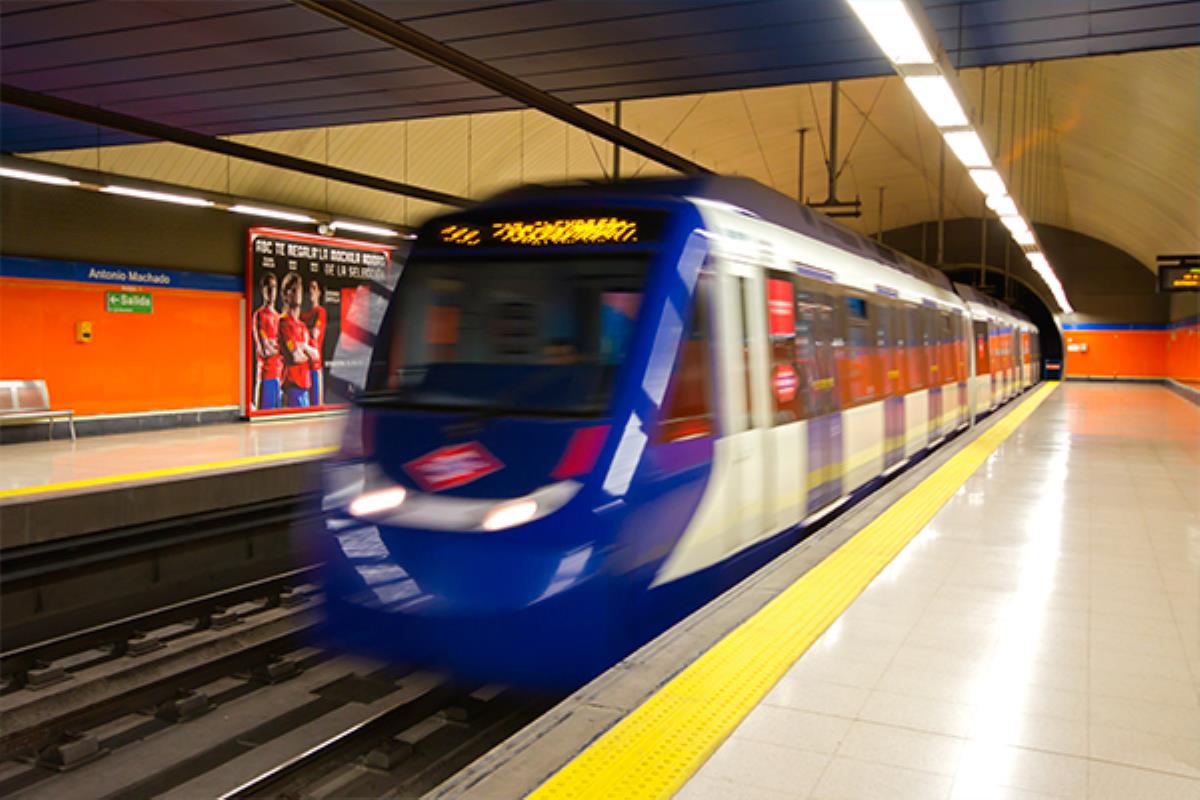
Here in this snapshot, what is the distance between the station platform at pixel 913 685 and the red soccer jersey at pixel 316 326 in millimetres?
13117

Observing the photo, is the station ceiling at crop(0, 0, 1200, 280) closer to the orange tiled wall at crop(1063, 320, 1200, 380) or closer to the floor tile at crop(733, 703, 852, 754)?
the floor tile at crop(733, 703, 852, 754)

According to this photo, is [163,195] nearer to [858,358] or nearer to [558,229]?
[558,229]

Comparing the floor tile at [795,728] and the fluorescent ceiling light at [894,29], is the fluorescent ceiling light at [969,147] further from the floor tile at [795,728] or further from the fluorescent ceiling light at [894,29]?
the floor tile at [795,728]

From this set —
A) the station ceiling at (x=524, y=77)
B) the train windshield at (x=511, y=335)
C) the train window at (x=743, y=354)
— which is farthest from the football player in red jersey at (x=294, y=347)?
the train window at (x=743, y=354)

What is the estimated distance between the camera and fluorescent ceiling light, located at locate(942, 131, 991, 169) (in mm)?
8609

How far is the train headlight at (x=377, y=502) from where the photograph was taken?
17.3 ft

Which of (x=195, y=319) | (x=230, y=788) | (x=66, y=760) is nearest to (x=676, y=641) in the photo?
(x=230, y=788)

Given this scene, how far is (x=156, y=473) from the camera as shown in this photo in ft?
34.0

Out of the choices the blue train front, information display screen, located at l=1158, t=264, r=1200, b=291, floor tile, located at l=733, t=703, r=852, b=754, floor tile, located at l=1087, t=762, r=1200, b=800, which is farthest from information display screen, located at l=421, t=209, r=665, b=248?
information display screen, located at l=1158, t=264, r=1200, b=291

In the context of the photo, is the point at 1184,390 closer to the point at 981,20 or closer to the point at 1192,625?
the point at 981,20

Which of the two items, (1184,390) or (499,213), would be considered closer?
(499,213)

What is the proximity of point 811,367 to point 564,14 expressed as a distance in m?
3.47

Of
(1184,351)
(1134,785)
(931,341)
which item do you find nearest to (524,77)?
(931,341)

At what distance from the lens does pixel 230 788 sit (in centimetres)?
488
